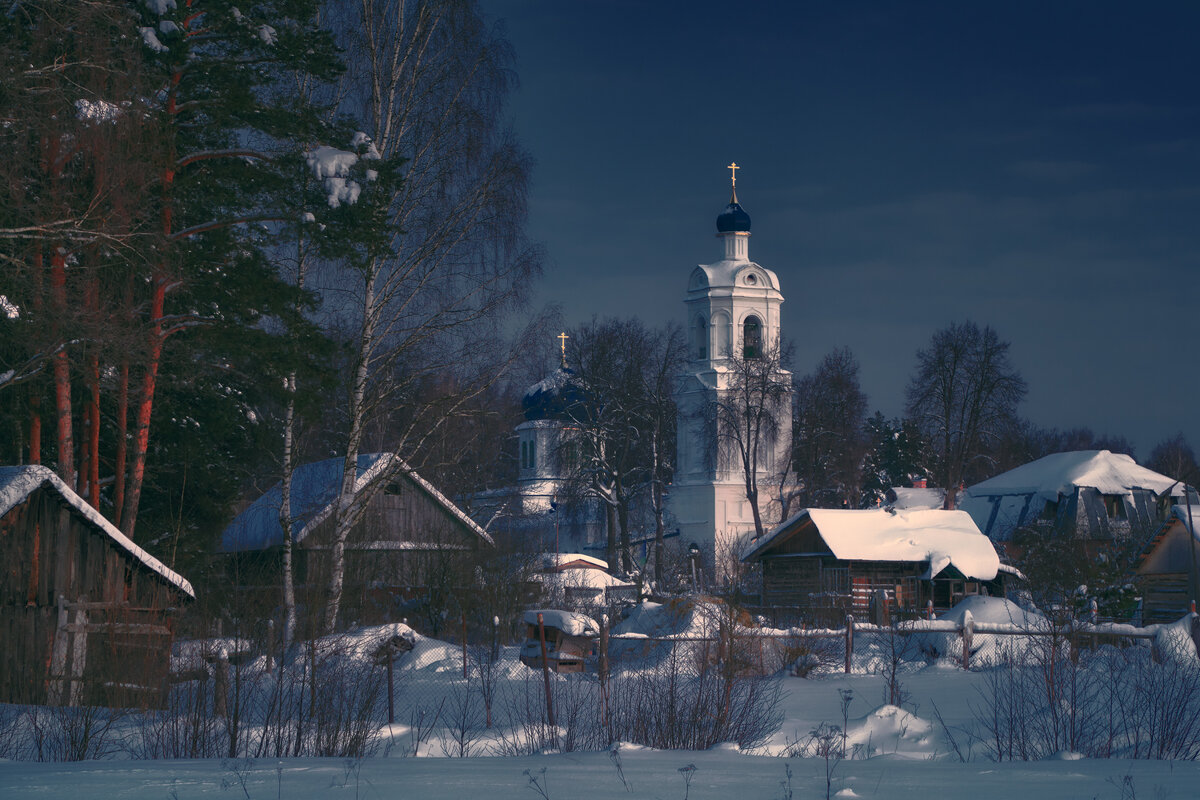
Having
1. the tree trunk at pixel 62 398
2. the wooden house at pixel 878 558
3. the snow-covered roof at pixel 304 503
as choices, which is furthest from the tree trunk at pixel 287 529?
the wooden house at pixel 878 558

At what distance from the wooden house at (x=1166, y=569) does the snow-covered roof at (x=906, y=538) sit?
421cm

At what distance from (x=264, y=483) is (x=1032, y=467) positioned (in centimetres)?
4257

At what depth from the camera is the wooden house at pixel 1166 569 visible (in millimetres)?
37938

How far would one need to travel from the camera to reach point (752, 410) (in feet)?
180

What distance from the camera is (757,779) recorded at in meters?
8.62

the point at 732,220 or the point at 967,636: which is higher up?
the point at 732,220

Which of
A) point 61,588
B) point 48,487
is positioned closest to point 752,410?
point 61,588

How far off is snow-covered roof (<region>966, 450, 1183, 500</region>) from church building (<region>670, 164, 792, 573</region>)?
10455mm

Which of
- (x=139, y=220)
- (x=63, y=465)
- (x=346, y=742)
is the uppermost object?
(x=139, y=220)

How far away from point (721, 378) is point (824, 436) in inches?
322

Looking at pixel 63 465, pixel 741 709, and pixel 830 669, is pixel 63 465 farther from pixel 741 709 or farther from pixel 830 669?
pixel 830 669

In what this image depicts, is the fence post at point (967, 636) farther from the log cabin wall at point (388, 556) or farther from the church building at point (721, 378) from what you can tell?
the church building at point (721, 378)

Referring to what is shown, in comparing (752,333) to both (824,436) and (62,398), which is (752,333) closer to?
(824,436)

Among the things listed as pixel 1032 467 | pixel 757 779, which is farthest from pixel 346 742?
pixel 1032 467
